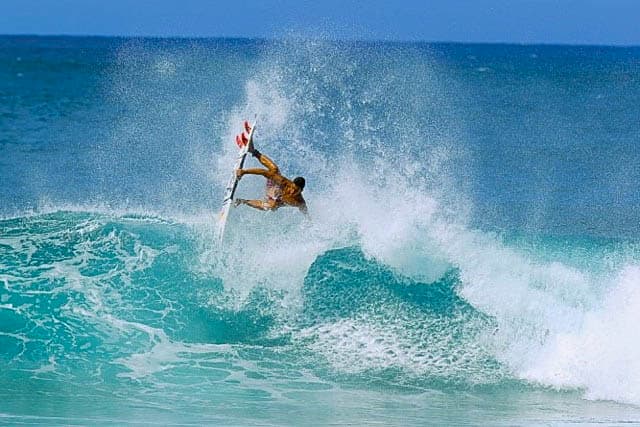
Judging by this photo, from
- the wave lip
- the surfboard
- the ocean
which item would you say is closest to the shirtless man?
the surfboard

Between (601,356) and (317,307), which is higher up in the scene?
(317,307)

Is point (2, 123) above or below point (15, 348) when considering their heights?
above

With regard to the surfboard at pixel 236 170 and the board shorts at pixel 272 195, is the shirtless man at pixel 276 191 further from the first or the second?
the surfboard at pixel 236 170

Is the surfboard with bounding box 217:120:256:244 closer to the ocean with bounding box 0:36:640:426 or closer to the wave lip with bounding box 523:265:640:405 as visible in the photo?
the ocean with bounding box 0:36:640:426

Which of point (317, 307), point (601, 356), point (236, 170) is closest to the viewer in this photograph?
point (601, 356)

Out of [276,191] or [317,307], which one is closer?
[317,307]

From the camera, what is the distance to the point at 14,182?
23.8 m

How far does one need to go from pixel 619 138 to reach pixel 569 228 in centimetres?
1601

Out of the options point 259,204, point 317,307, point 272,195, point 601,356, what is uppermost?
point 272,195

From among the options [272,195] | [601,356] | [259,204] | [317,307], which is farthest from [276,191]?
[601,356]

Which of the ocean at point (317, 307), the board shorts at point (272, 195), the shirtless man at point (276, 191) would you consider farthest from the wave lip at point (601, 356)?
the board shorts at point (272, 195)

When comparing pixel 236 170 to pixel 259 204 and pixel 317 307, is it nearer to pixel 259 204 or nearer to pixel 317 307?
pixel 259 204

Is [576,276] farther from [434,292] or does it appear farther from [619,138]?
[619,138]

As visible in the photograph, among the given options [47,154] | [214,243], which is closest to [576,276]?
[214,243]
